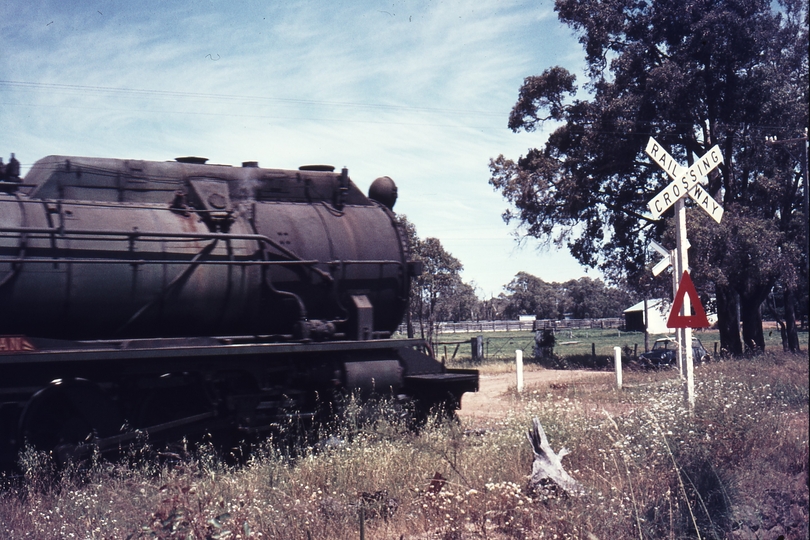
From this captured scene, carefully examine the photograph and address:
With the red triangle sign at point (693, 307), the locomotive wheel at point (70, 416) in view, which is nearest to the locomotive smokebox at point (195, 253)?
the locomotive wheel at point (70, 416)

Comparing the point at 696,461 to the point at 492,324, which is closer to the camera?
the point at 696,461

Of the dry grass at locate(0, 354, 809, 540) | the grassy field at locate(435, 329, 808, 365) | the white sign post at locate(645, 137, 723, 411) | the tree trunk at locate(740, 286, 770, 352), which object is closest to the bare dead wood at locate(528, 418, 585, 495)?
the dry grass at locate(0, 354, 809, 540)

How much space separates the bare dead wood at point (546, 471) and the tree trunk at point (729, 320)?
67.6ft

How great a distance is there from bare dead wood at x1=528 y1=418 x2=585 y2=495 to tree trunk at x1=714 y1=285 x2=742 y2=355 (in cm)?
2060

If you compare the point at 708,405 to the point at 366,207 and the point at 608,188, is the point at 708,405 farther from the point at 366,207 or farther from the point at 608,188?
the point at 608,188

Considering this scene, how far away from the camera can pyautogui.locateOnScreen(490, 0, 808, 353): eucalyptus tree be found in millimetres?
21672

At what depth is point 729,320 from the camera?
995 inches

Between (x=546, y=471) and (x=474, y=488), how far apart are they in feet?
2.14

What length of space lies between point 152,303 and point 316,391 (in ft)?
7.82

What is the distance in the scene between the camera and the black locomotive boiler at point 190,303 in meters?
7.56

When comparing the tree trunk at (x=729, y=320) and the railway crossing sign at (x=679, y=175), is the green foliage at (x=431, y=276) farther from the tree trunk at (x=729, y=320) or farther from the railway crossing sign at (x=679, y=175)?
the railway crossing sign at (x=679, y=175)

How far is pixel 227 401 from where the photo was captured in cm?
850

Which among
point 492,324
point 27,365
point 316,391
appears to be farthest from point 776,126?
point 492,324

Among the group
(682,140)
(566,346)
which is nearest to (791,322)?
(682,140)
